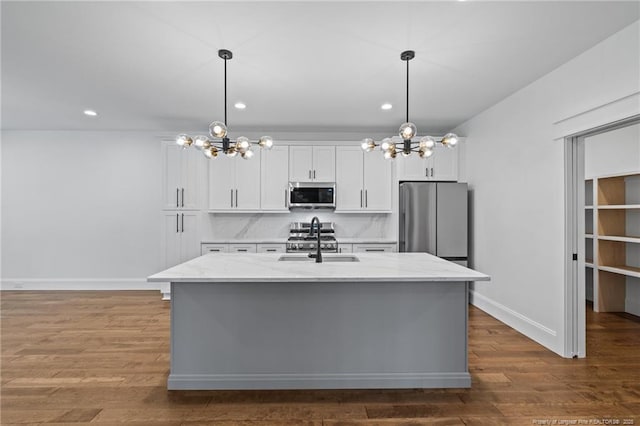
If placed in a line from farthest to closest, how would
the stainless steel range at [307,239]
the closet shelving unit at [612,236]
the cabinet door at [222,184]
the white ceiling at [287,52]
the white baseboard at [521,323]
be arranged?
the cabinet door at [222,184] → the stainless steel range at [307,239] → the closet shelving unit at [612,236] → the white baseboard at [521,323] → the white ceiling at [287,52]

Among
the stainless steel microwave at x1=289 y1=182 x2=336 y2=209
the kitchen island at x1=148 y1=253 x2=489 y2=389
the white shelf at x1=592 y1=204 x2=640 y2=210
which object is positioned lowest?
the kitchen island at x1=148 y1=253 x2=489 y2=389

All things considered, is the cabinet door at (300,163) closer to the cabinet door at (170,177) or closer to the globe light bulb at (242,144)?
the cabinet door at (170,177)

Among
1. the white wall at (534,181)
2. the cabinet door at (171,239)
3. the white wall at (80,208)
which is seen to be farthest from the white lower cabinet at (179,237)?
the white wall at (534,181)

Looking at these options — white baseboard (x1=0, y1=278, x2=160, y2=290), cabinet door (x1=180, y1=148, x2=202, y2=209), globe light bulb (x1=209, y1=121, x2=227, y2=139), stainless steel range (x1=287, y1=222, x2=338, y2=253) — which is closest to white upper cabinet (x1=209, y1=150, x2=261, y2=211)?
cabinet door (x1=180, y1=148, x2=202, y2=209)

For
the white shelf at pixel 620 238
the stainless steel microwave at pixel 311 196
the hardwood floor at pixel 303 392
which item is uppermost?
the stainless steel microwave at pixel 311 196

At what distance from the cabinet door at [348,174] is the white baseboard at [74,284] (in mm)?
3269

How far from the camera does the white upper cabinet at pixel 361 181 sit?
498cm

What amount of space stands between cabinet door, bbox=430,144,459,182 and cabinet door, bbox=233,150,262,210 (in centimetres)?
260

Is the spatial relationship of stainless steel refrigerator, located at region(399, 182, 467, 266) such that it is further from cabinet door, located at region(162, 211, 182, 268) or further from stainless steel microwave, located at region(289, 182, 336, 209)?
cabinet door, located at region(162, 211, 182, 268)

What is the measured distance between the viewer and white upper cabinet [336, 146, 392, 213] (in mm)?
4984

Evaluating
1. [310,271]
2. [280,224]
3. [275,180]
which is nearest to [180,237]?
[280,224]

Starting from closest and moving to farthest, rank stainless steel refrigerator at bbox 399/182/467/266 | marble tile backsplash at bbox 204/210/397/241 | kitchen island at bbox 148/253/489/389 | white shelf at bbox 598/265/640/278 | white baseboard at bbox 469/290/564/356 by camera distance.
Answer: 1. kitchen island at bbox 148/253/489/389
2. white baseboard at bbox 469/290/564/356
3. white shelf at bbox 598/265/640/278
4. stainless steel refrigerator at bbox 399/182/467/266
5. marble tile backsplash at bbox 204/210/397/241

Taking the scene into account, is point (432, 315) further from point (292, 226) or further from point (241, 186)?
point (241, 186)

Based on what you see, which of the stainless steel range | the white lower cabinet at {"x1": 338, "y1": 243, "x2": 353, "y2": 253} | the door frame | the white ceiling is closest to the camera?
the white ceiling
